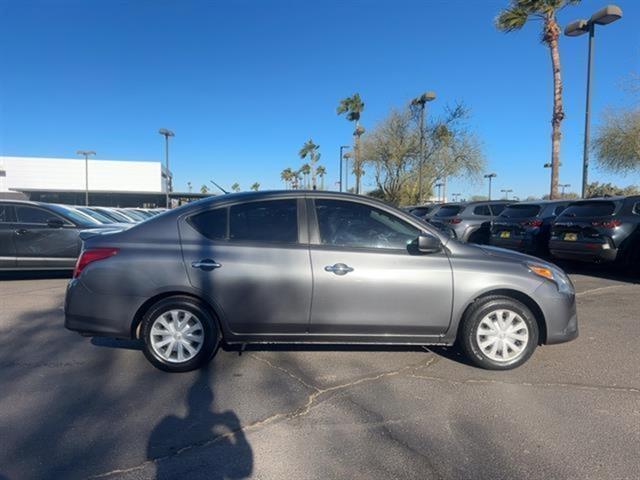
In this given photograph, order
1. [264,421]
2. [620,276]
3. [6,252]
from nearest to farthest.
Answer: [264,421] → [6,252] → [620,276]

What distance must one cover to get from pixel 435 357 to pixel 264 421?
1999 millimetres

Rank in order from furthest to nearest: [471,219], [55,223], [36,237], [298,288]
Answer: [471,219]
[55,223]
[36,237]
[298,288]

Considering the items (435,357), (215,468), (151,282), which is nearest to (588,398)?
(435,357)

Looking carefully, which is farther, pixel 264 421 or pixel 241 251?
pixel 241 251

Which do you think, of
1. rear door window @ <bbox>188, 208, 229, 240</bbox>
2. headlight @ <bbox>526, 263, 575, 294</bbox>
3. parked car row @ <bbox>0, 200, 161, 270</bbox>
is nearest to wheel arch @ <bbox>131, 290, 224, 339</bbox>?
rear door window @ <bbox>188, 208, 229, 240</bbox>

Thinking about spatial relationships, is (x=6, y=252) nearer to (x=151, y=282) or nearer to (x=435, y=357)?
(x=151, y=282)

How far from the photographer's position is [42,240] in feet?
28.9

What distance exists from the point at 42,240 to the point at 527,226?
10.0m

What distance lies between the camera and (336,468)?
112 inches

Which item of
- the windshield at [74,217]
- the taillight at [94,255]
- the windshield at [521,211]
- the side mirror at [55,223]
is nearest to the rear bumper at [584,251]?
the windshield at [521,211]

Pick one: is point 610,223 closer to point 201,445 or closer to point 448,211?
point 448,211

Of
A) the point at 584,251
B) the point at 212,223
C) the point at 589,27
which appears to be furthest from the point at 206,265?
the point at 589,27

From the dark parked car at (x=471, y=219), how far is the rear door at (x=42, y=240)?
9025 millimetres

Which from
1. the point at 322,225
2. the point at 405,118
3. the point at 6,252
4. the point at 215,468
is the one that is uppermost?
the point at 405,118
